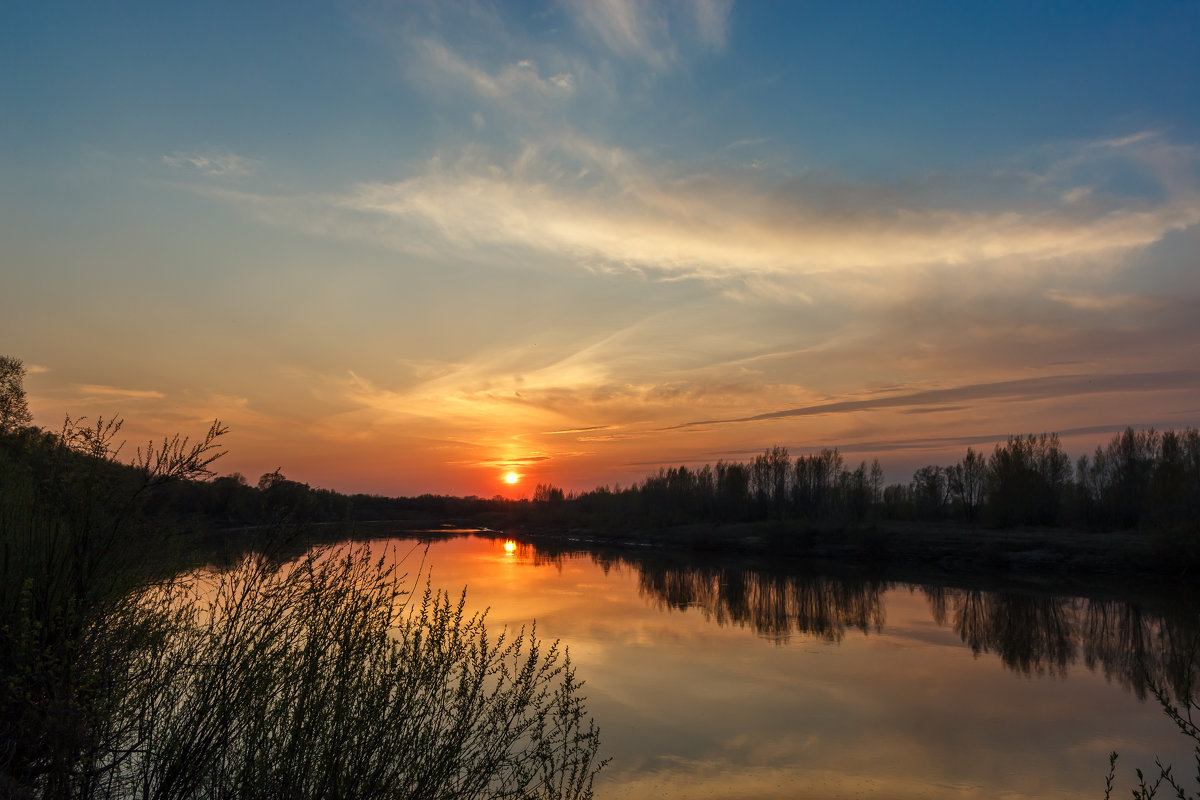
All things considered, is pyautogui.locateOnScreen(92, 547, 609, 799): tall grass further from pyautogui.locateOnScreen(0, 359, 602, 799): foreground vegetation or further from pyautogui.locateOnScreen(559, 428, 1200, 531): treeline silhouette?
pyautogui.locateOnScreen(559, 428, 1200, 531): treeline silhouette

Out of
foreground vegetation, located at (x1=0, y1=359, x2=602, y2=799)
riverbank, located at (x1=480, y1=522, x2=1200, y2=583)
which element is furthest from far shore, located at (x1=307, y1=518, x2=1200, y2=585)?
foreground vegetation, located at (x1=0, y1=359, x2=602, y2=799)

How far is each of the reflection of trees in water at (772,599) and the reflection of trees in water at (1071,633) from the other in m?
2.75

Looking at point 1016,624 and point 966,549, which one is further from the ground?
point 966,549

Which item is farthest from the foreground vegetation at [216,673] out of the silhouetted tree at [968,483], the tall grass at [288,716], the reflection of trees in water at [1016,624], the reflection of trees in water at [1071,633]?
the silhouetted tree at [968,483]

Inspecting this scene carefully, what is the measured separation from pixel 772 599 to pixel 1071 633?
31.2 feet

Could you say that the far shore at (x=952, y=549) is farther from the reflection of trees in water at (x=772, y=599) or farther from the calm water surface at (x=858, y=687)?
the calm water surface at (x=858, y=687)

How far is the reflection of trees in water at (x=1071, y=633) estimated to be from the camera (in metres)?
16.5

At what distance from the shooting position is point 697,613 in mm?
23359

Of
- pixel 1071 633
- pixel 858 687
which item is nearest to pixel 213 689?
pixel 858 687

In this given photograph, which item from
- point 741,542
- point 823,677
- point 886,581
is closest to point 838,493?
point 741,542

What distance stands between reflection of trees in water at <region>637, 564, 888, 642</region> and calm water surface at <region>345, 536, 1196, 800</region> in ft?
0.57

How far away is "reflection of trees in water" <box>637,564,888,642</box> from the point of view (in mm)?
21672

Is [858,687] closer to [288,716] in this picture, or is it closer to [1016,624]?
[1016,624]

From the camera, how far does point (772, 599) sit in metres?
27.2
